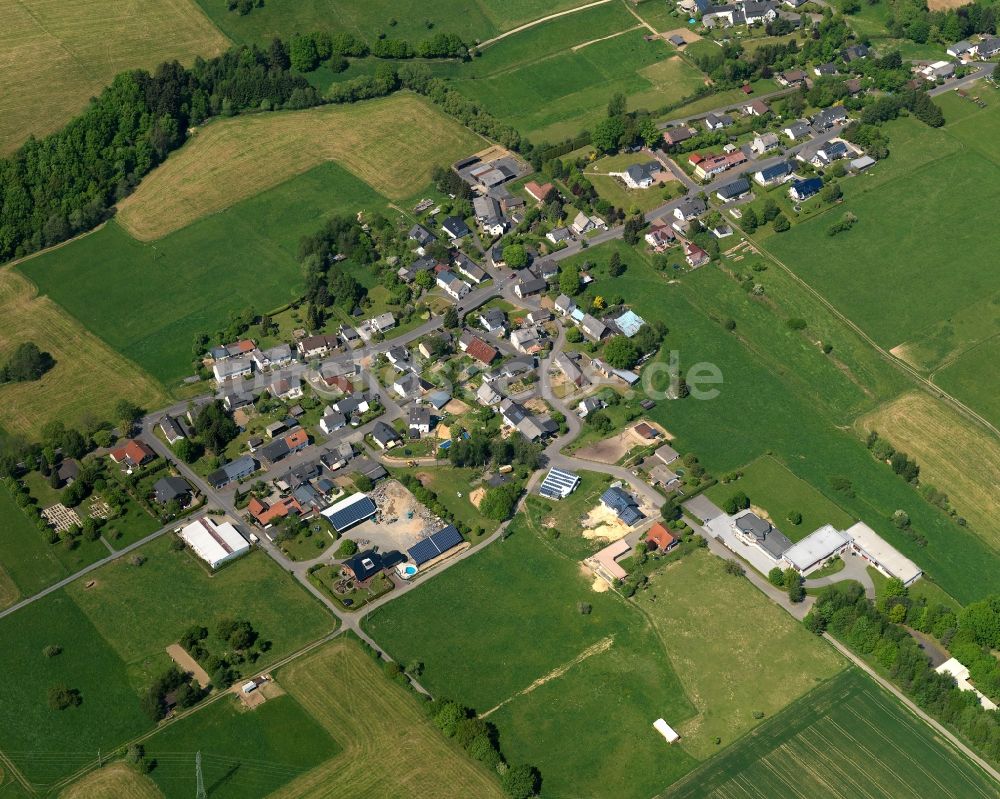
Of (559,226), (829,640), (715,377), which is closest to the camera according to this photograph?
(829,640)

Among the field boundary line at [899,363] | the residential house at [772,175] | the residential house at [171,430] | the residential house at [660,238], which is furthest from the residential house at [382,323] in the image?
the residential house at [772,175]

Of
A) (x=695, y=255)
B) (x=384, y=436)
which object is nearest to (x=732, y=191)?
(x=695, y=255)

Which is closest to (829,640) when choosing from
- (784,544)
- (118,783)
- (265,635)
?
(784,544)

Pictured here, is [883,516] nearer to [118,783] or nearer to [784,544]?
[784,544]

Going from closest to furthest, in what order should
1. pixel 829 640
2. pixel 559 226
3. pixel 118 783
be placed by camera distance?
pixel 118 783
pixel 829 640
pixel 559 226

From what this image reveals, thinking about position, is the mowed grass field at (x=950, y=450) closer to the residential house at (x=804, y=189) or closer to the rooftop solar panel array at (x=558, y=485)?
the rooftop solar panel array at (x=558, y=485)

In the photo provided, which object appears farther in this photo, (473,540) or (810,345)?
(810,345)
